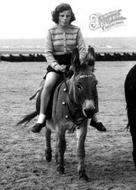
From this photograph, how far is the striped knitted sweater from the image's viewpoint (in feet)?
21.5

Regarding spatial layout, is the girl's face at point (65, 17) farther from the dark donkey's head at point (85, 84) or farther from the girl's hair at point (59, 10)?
the dark donkey's head at point (85, 84)

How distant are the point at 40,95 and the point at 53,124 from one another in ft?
1.77

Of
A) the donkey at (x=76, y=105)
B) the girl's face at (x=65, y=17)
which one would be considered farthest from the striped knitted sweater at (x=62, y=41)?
the donkey at (x=76, y=105)

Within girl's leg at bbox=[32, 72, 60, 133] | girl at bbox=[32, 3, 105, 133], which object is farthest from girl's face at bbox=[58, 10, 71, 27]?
girl's leg at bbox=[32, 72, 60, 133]

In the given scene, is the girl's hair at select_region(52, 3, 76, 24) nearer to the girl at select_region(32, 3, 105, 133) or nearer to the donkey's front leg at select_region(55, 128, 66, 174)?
the girl at select_region(32, 3, 105, 133)

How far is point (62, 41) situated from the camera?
21.5ft

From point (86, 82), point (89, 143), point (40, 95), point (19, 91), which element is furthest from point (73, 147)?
point (19, 91)

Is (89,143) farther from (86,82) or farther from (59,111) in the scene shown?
(86,82)

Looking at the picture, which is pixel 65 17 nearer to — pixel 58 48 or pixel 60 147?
pixel 58 48

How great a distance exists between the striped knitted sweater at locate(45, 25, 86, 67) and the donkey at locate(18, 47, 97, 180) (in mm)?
Answer: 463

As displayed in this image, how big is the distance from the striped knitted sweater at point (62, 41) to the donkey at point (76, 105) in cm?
46

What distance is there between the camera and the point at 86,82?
5766mm

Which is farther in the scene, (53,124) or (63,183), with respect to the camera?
(53,124)

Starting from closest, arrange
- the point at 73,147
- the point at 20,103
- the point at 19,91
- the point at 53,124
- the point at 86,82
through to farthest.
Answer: the point at 86,82, the point at 53,124, the point at 73,147, the point at 20,103, the point at 19,91
